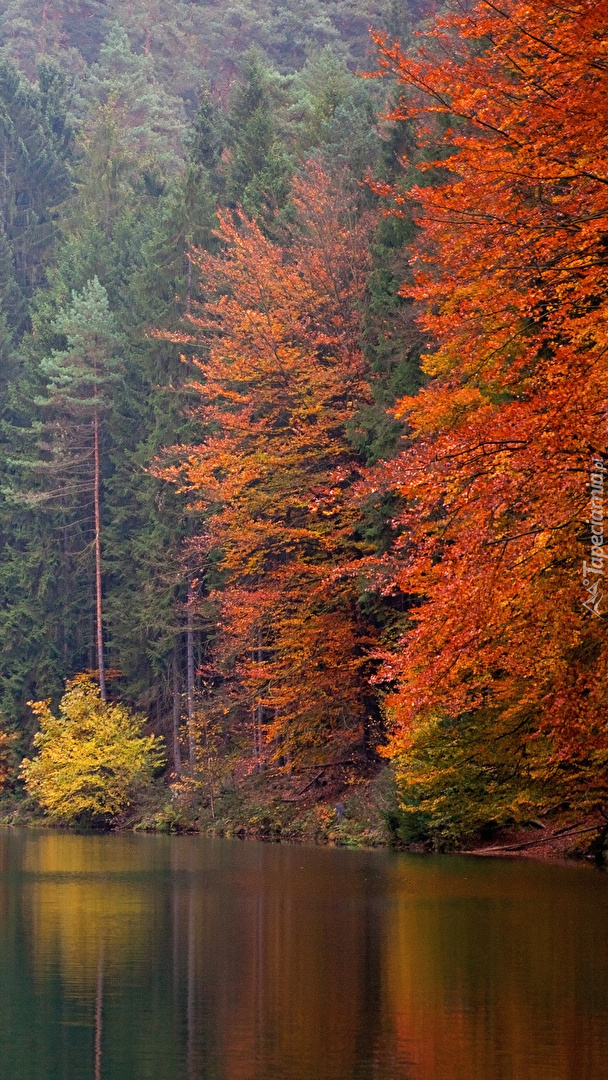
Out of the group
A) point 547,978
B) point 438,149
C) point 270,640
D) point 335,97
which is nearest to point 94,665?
point 270,640

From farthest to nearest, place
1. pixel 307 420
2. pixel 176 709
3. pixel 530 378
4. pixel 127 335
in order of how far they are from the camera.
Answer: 1. pixel 127 335
2. pixel 176 709
3. pixel 307 420
4. pixel 530 378

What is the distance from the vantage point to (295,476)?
34.0 metres

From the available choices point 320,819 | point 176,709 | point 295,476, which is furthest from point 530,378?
point 176,709

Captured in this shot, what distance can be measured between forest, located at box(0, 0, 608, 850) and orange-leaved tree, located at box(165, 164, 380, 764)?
109 millimetres

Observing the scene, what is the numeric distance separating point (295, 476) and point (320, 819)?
7883mm

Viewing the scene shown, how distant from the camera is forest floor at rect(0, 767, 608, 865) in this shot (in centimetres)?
2300

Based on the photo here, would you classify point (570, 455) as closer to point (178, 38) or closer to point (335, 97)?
point (335, 97)

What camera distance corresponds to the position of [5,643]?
173ft

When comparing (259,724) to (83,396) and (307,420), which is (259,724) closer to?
(307,420)

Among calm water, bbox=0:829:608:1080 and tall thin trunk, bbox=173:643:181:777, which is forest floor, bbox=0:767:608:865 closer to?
tall thin trunk, bbox=173:643:181:777

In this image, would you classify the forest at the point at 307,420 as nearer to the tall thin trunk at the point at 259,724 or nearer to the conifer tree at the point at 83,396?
the conifer tree at the point at 83,396

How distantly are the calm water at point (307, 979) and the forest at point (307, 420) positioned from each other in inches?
93.6

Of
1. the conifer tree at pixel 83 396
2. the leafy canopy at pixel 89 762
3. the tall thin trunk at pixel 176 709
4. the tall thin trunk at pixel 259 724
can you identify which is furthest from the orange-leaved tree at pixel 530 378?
the conifer tree at pixel 83 396

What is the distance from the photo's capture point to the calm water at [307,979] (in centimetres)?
734
